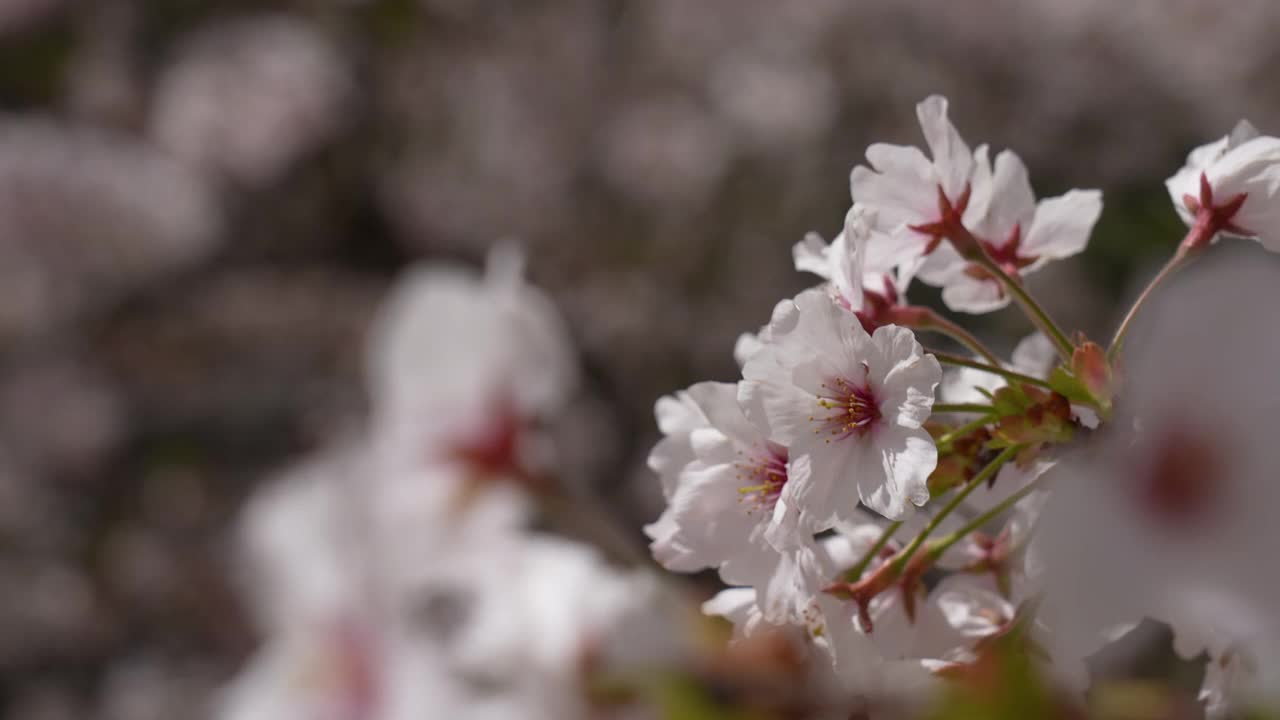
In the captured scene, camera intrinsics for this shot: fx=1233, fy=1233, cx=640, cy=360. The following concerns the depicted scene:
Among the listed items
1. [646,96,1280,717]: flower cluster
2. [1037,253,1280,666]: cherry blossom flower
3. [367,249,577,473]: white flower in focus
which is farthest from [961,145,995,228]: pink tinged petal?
[367,249,577,473]: white flower in focus

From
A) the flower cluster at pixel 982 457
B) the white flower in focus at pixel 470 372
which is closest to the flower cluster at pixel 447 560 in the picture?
the white flower in focus at pixel 470 372

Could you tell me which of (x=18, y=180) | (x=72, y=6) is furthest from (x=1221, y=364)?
(x=72, y=6)

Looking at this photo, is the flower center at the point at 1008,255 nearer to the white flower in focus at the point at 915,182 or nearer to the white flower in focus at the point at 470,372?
the white flower in focus at the point at 915,182

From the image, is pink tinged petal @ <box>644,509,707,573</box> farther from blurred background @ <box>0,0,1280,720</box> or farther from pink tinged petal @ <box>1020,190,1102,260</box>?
blurred background @ <box>0,0,1280,720</box>

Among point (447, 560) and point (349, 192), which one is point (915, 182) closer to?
point (447, 560)

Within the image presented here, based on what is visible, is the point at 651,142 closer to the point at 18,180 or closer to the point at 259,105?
the point at 259,105

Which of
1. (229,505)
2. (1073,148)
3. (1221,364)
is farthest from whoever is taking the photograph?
(229,505)

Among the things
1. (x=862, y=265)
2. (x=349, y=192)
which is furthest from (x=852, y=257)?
(x=349, y=192)
